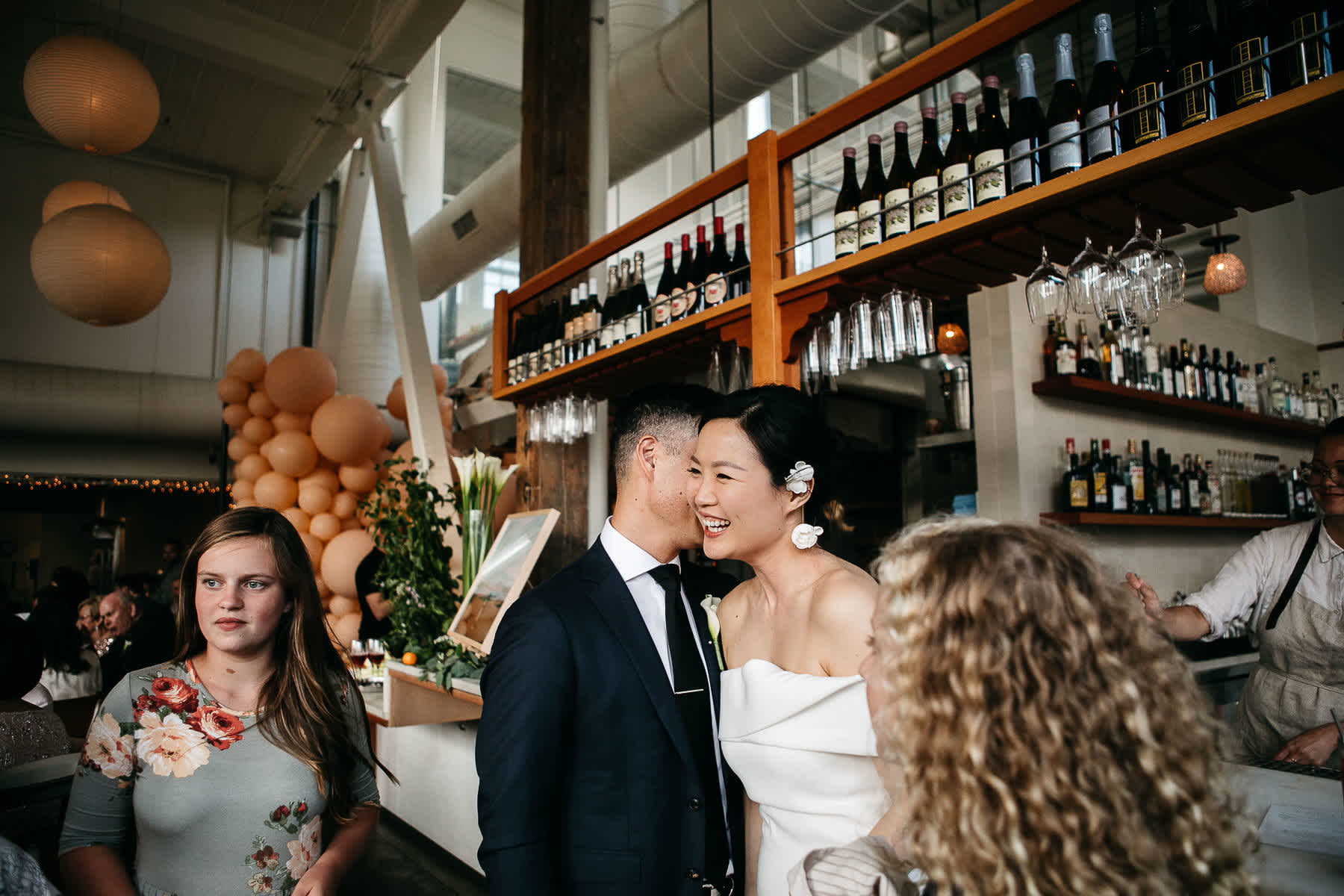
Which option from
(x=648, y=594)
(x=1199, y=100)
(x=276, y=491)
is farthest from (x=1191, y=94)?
(x=276, y=491)

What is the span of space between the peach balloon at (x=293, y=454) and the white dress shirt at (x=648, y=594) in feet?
15.8

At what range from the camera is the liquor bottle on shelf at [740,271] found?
2.40 metres

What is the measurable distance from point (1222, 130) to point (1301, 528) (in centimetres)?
153

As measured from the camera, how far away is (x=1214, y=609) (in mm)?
2381

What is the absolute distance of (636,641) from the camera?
144cm

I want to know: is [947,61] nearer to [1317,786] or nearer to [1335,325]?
[1317,786]

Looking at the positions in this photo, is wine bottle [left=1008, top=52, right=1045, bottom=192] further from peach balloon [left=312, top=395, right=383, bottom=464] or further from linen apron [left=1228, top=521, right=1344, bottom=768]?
peach balloon [left=312, top=395, right=383, bottom=464]

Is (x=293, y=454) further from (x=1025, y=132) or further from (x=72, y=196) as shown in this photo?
(x=1025, y=132)

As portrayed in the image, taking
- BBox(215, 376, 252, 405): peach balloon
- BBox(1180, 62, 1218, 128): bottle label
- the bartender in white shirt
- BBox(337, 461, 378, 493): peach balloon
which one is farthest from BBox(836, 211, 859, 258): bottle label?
BBox(215, 376, 252, 405): peach balloon

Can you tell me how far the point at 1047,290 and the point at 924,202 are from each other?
34cm

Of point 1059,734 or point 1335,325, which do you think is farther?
point 1335,325

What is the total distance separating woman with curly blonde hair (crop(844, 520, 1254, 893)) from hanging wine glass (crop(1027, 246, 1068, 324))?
1.19 meters

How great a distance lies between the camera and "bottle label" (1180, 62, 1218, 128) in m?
1.50

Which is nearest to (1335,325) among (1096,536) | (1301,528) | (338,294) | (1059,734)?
(1096,536)
